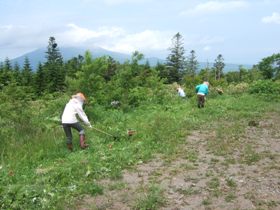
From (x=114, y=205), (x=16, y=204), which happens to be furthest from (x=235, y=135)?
(x=16, y=204)

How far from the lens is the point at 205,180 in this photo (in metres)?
7.49

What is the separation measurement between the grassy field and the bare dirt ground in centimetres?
3

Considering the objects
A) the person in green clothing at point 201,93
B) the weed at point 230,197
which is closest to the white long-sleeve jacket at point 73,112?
the weed at point 230,197

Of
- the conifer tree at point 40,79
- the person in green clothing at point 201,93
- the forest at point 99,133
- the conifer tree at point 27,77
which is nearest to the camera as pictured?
the forest at point 99,133

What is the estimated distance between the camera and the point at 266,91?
923 inches

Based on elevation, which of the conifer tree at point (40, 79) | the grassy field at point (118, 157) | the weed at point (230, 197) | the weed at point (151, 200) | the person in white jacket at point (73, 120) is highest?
the conifer tree at point (40, 79)

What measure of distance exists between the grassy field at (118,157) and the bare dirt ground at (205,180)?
3 centimetres

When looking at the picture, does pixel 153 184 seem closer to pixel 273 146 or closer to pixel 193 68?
pixel 273 146

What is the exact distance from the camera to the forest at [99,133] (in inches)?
266

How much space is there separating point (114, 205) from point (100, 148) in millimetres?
3768

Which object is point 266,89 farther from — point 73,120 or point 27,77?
point 27,77

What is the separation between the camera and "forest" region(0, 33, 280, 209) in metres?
6.75

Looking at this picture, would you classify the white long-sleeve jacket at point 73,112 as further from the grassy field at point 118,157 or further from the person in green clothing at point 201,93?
the person in green clothing at point 201,93

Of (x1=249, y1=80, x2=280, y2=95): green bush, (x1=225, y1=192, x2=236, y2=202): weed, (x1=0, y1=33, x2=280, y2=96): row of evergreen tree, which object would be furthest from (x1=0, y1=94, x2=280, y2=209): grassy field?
(x1=0, y1=33, x2=280, y2=96): row of evergreen tree
